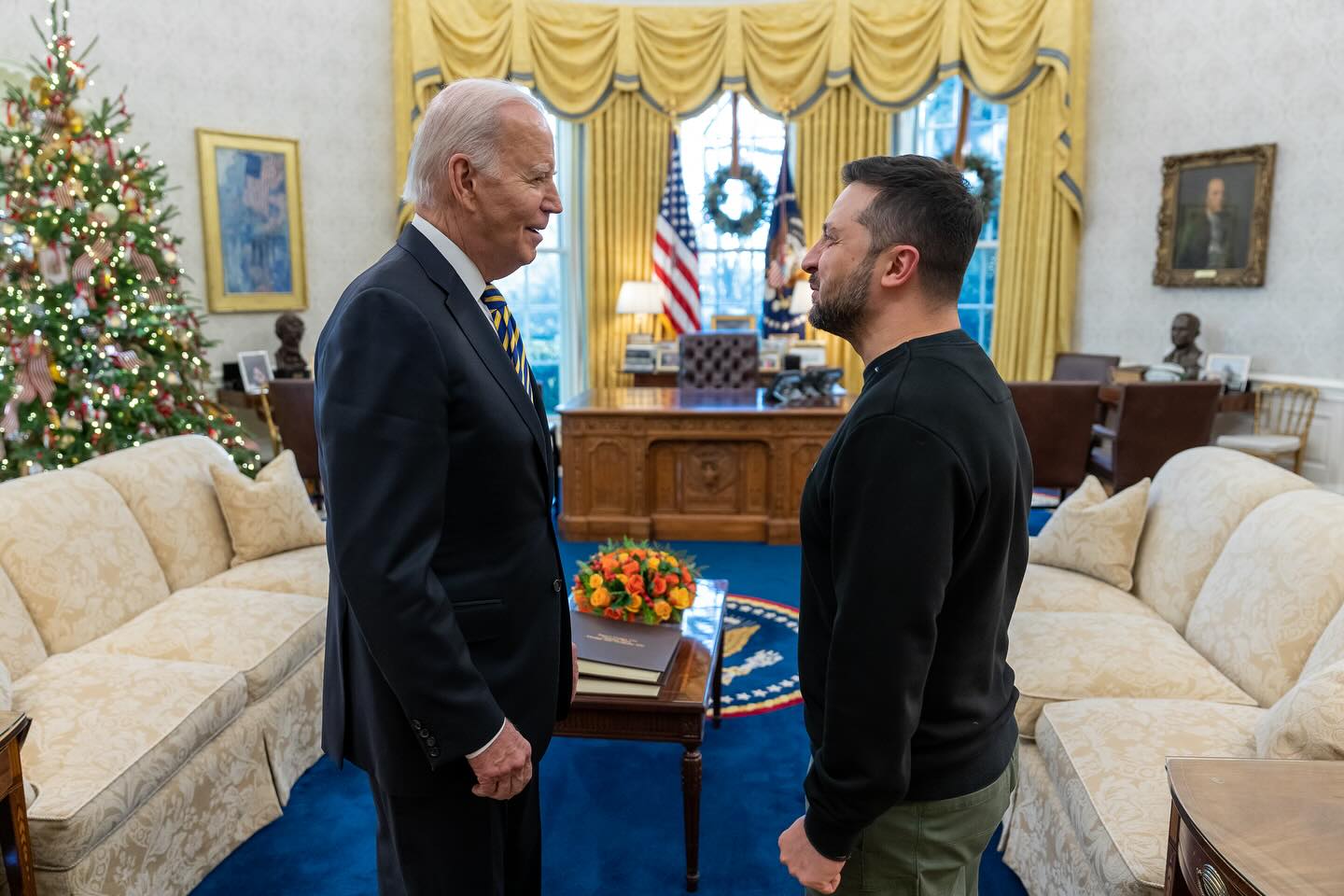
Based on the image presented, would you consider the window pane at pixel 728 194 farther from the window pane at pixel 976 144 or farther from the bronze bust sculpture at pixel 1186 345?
the bronze bust sculpture at pixel 1186 345

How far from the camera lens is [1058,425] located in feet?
18.6

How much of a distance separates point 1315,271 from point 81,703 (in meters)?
7.20

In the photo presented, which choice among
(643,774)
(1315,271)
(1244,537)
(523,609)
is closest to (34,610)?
(643,774)

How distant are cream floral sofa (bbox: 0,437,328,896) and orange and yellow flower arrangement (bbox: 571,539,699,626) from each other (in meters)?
1.01

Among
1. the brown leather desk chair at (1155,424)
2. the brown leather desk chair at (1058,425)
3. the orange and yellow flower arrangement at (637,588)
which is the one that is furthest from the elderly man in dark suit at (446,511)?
the brown leather desk chair at (1155,424)

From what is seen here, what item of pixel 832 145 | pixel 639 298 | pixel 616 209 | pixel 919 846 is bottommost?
pixel 919 846

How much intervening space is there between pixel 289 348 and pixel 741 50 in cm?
430

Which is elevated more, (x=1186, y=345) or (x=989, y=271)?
(x=989, y=271)

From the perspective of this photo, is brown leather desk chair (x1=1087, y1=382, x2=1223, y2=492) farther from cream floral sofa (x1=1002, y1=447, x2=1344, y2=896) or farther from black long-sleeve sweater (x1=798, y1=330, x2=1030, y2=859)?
black long-sleeve sweater (x1=798, y1=330, x2=1030, y2=859)

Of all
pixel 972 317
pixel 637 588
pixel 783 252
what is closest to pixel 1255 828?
pixel 637 588

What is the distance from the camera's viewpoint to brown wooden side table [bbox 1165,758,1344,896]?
113 centimetres

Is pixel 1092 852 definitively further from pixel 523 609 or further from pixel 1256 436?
pixel 1256 436

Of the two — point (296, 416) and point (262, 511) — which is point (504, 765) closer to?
point (262, 511)

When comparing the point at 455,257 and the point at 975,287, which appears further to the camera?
the point at 975,287
